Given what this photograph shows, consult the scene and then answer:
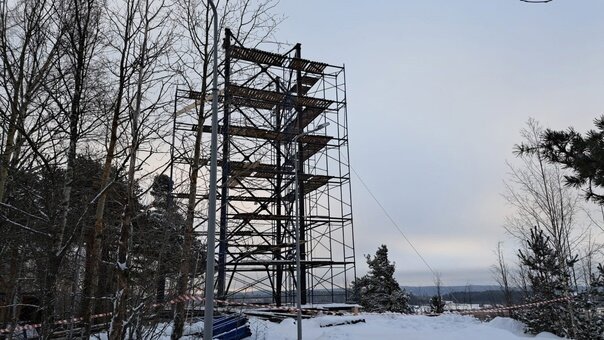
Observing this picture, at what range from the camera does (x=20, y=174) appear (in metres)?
10.2

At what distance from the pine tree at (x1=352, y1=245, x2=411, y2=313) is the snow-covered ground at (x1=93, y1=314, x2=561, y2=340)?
10339 mm

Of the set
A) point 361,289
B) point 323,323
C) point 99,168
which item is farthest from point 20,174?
point 361,289

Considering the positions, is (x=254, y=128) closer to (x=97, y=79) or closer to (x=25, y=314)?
(x=97, y=79)

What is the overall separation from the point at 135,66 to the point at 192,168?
261 cm

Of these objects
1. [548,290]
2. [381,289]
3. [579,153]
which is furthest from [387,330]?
[381,289]

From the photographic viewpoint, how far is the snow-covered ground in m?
12.8

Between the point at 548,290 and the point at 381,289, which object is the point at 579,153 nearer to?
the point at 548,290

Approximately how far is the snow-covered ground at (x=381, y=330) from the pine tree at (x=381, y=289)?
33.9 feet

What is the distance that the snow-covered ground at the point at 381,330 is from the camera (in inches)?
504

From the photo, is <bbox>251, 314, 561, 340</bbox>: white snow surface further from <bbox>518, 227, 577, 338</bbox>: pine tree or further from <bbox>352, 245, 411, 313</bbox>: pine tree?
<bbox>352, 245, 411, 313</bbox>: pine tree

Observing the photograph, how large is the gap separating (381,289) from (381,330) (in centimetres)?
1460

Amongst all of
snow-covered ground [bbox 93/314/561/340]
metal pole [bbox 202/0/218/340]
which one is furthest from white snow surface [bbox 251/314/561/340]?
metal pole [bbox 202/0/218/340]

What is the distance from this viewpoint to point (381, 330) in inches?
536

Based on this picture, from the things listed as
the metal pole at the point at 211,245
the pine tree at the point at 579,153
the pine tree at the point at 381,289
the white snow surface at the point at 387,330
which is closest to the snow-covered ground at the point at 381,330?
the white snow surface at the point at 387,330
